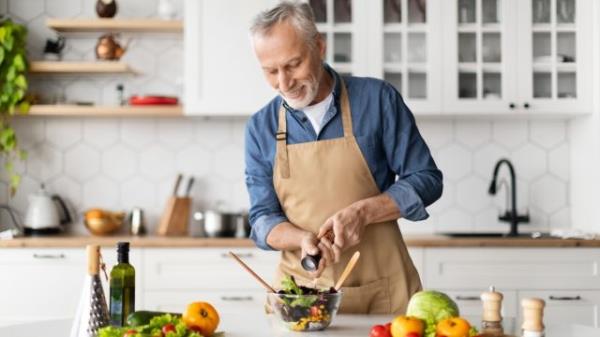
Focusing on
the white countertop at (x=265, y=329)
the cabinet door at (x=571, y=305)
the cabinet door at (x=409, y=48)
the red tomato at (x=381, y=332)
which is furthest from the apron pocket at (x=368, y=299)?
the cabinet door at (x=409, y=48)

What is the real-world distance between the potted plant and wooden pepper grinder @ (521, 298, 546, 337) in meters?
3.19

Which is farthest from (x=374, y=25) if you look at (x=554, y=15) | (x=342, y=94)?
(x=342, y=94)

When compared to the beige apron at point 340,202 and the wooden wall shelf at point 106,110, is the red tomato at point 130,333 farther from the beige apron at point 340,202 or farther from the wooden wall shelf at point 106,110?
the wooden wall shelf at point 106,110

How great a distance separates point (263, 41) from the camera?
2.55 meters

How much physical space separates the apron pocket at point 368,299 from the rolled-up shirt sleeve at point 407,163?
232 mm

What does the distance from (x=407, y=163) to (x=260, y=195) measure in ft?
1.53

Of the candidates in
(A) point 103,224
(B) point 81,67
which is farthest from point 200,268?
(B) point 81,67

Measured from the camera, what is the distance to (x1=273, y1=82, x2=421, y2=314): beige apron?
8.76 feet

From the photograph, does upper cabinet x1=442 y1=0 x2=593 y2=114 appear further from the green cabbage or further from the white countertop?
the green cabbage

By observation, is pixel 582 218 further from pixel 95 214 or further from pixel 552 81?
pixel 95 214

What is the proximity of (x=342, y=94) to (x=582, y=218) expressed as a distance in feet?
7.69

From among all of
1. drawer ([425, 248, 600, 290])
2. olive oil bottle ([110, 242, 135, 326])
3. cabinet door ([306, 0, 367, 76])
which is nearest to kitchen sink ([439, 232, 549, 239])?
drawer ([425, 248, 600, 290])

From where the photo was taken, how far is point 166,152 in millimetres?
4777

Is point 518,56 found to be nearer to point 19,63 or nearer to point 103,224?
point 103,224
